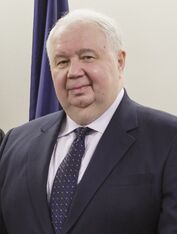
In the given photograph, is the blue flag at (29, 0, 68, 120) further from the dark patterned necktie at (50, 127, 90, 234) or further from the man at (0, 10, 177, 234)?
the dark patterned necktie at (50, 127, 90, 234)

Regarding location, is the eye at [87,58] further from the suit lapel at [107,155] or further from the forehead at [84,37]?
the suit lapel at [107,155]

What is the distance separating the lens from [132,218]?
3.62ft

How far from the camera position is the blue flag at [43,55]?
7.00ft

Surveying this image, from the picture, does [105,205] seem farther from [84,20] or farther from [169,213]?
[84,20]

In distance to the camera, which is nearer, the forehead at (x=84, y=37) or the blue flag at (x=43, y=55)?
the forehead at (x=84, y=37)

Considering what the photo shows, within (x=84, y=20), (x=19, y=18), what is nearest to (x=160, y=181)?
(x=84, y=20)

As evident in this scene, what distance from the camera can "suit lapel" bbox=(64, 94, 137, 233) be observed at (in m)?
1.14

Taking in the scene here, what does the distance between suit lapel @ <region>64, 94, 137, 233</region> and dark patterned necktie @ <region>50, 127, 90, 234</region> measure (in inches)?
1.5

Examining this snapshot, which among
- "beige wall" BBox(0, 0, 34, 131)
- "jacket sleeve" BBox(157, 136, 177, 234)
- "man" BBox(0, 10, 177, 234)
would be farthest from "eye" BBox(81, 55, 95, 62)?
"beige wall" BBox(0, 0, 34, 131)

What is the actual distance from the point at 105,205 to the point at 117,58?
0.46 metres

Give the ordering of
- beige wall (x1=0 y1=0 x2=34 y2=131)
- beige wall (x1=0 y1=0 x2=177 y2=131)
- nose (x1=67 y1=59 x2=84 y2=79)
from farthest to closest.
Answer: beige wall (x1=0 y1=0 x2=34 y2=131) < beige wall (x1=0 y1=0 x2=177 y2=131) < nose (x1=67 y1=59 x2=84 y2=79)

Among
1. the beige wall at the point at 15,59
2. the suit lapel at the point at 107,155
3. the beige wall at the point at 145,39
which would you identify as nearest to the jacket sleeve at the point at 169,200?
the suit lapel at the point at 107,155

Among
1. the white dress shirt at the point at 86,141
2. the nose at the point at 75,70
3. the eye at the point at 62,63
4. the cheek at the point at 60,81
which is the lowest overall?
the white dress shirt at the point at 86,141

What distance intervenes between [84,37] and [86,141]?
0.32 meters
